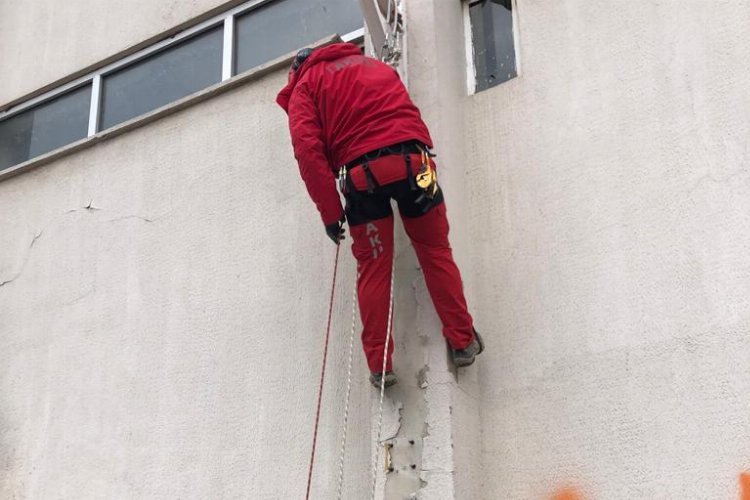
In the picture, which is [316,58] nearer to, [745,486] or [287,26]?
[287,26]

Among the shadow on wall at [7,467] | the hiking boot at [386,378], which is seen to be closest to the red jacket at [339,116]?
the hiking boot at [386,378]

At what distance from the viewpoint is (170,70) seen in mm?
6289

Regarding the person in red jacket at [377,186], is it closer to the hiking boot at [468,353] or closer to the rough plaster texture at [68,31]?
the hiking boot at [468,353]

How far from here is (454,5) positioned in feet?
16.7

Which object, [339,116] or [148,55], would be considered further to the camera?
[148,55]

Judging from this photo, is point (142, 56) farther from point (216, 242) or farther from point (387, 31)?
point (387, 31)

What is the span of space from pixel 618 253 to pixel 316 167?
4.74ft

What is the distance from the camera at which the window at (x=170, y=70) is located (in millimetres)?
5734

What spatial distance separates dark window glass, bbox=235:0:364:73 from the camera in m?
5.59

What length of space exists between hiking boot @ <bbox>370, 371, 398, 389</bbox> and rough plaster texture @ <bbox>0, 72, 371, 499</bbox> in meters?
0.33

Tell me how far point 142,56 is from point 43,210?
1.33 metres

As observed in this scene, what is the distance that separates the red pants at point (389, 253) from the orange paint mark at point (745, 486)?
125 cm

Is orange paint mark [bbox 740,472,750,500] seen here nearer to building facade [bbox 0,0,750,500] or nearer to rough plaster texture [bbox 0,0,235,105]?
building facade [bbox 0,0,750,500]

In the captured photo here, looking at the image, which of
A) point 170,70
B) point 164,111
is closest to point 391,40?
point 164,111
